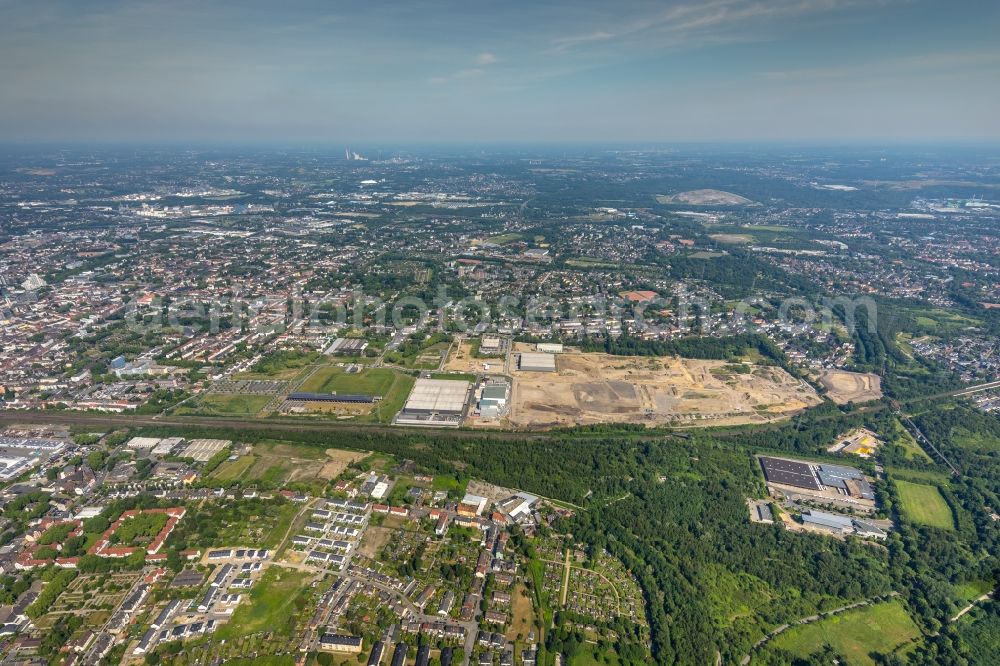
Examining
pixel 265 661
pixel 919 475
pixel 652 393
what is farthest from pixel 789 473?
pixel 265 661

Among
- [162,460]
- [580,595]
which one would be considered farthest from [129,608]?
[580,595]

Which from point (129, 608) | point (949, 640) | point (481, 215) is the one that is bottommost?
point (949, 640)

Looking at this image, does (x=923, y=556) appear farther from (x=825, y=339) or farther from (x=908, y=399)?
(x=825, y=339)

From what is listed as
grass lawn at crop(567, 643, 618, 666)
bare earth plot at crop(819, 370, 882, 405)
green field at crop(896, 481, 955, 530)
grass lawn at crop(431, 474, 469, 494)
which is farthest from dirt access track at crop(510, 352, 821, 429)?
grass lawn at crop(567, 643, 618, 666)

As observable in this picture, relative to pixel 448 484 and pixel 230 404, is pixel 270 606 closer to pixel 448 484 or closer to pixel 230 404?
pixel 448 484

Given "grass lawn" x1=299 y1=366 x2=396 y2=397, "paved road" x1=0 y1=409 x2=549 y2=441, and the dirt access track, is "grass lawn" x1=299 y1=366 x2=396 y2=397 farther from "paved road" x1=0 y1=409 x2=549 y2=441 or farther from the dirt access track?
the dirt access track

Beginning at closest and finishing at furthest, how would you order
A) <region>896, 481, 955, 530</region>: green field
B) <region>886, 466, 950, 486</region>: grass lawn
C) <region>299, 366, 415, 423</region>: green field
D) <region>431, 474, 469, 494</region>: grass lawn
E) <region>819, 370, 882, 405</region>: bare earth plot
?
<region>896, 481, 955, 530</region>: green field < <region>431, 474, 469, 494</region>: grass lawn < <region>886, 466, 950, 486</region>: grass lawn < <region>299, 366, 415, 423</region>: green field < <region>819, 370, 882, 405</region>: bare earth plot
